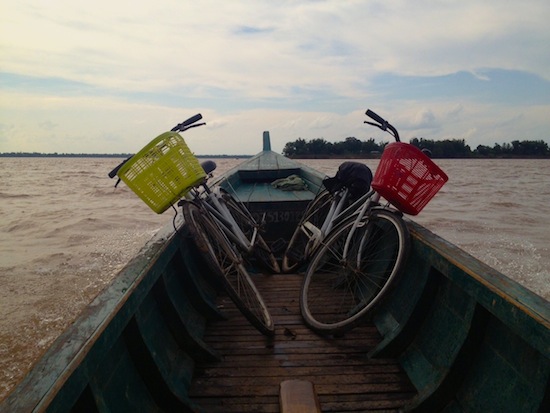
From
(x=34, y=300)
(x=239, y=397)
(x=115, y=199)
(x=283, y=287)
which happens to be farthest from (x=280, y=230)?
(x=115, y=199)

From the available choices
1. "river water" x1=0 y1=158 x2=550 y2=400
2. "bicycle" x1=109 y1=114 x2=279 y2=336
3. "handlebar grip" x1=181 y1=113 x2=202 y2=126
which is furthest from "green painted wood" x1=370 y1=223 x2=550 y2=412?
"river water" x1=0 y1=158 x2=550 y2=400

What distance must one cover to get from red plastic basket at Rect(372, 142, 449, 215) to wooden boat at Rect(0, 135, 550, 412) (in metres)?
0.32

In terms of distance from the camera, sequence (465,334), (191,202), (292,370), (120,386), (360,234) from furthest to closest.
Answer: (360,234), (191,202), (292,370), (465,334), (120,386)

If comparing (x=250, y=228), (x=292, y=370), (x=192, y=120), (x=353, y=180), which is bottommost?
(x=292, y=370)

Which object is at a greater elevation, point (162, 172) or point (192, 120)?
point (192, 120)

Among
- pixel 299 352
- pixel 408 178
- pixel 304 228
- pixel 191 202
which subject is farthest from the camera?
pixel 304 228

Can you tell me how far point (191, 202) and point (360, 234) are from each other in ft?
5.57

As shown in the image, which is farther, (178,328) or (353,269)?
(353,269)

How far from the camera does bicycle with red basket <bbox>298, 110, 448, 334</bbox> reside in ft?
10.4

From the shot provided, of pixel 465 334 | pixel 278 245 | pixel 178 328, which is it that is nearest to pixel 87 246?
pixel 278 245

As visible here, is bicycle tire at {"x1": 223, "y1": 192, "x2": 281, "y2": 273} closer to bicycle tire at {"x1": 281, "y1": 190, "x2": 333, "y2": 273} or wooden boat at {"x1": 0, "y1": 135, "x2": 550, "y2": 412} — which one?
bicycle tire at {"x1": 281, "y1": 190, "x2": 333, "y2": 273}

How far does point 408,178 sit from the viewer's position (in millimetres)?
3230

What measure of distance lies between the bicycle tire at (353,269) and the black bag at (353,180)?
72 cm

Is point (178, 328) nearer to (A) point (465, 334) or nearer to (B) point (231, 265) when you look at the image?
(B) point (231, 265)
